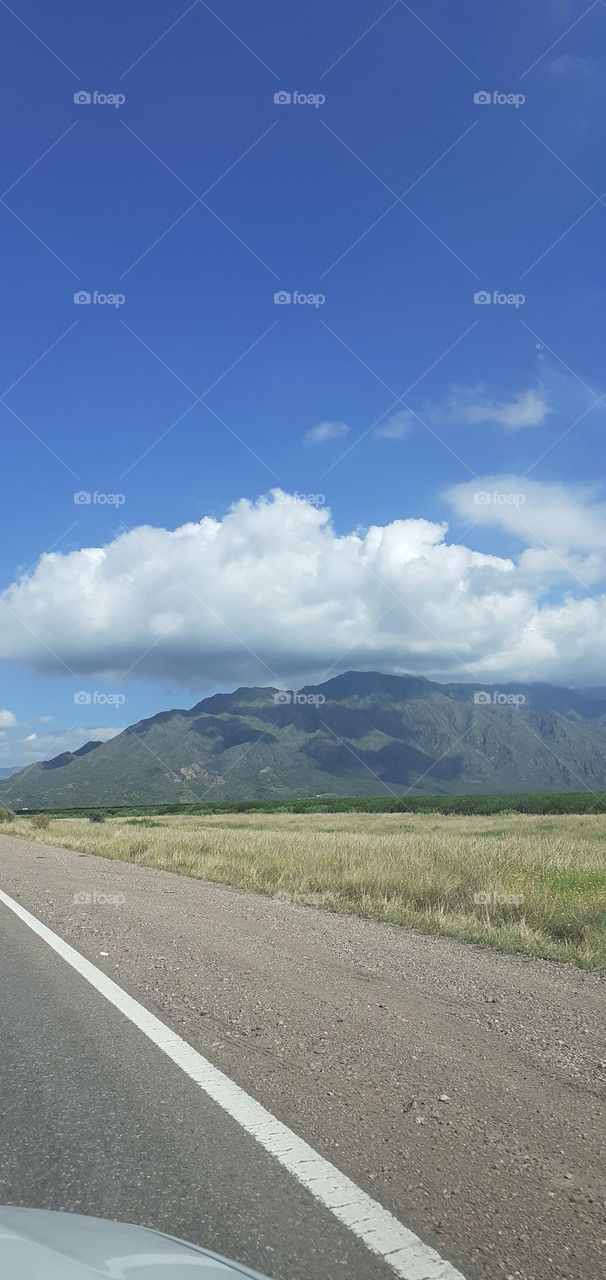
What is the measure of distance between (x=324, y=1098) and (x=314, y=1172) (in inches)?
39.0

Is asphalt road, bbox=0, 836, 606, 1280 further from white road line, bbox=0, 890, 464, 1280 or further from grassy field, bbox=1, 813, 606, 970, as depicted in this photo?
grassy field, bbox=1, 813, 606, 970

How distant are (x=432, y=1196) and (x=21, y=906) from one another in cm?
1114

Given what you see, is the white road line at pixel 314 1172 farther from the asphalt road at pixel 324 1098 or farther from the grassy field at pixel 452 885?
the grassy field at pixel 452 885

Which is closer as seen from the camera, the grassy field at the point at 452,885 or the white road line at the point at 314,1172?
the white road line at the point at 314,1172

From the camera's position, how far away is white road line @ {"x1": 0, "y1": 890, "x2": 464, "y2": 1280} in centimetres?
316

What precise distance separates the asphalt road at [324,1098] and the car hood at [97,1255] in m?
0.76

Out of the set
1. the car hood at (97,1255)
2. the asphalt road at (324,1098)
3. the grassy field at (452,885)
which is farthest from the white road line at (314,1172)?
the grassy field at (452,885)

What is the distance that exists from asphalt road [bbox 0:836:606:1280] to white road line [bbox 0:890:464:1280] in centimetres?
6

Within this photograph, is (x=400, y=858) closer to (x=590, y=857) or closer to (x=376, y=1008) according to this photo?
(x=590, y=857)

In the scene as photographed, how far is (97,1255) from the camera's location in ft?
7.88

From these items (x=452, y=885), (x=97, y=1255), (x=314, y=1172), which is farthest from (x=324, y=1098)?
(x=452, y=885)

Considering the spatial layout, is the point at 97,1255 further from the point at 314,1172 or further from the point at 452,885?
the point at 452,885

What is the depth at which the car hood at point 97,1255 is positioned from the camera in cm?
227

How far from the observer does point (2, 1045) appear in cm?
587
